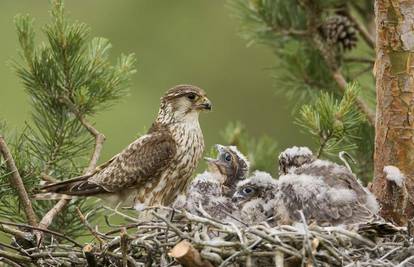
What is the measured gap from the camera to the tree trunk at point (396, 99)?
5258 millimetres

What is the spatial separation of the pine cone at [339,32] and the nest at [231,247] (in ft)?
5.41

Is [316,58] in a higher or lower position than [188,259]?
higher

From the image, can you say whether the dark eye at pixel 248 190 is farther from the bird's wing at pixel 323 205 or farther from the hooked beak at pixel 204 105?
the hooked beak at pixel 204 105

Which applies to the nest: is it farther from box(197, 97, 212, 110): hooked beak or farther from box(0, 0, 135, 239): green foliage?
box(197, 97, 212, 110): hooked beak

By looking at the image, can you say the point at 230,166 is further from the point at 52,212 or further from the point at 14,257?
the point at 14,257

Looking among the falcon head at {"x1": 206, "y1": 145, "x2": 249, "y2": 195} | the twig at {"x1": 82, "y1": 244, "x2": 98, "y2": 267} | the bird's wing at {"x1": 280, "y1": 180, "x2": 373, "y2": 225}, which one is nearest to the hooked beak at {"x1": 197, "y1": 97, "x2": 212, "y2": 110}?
the falcon head at {"x1": 206, "y1": 145, "x2": 249, "y2": 195}

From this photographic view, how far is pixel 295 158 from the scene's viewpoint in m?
5.79

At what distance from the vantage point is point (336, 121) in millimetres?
5559

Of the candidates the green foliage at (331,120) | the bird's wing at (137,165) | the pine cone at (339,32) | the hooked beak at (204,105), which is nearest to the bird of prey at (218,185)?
the bird's wing at (137,165)

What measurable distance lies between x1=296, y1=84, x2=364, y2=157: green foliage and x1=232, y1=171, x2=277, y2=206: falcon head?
0.27 meters

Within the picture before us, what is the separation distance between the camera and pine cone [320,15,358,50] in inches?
Result: 255

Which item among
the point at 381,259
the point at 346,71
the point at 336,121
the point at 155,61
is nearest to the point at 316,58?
the point at 346,71

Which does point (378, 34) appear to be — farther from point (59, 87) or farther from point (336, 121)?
point (59, 87)

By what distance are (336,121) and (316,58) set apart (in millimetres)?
1033
